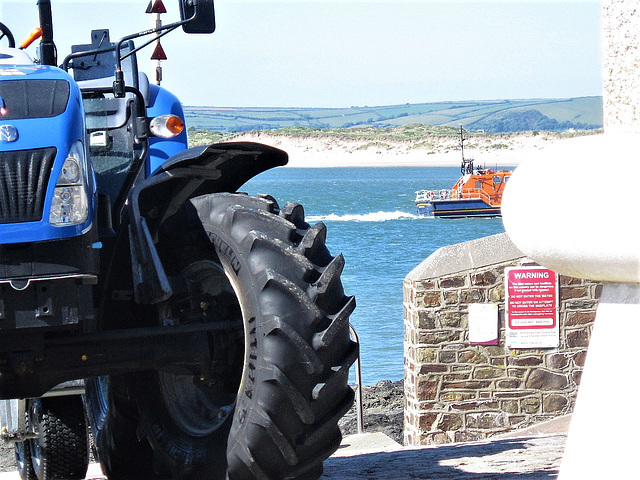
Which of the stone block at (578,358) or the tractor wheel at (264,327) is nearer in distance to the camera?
the tractor wheel at (264,327)

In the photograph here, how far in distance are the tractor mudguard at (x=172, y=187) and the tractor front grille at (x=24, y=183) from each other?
551 millimetres

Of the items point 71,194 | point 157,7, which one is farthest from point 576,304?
point 71,194

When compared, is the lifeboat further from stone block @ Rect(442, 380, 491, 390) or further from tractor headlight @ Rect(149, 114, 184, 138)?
tractor headlight @ Rect(149, 114, 184, 138)

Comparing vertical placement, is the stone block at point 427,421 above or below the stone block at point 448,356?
below

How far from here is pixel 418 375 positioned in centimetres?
964

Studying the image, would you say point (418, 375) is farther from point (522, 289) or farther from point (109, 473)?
point (109, 473)

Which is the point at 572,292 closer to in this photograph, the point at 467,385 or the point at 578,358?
the point at 578,358

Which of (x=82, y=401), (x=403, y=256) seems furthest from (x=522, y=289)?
(x=403, y=256)

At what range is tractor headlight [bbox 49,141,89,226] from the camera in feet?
13.3

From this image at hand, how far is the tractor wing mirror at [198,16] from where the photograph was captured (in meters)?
4.57

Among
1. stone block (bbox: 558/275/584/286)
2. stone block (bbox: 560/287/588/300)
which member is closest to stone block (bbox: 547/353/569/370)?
stone block (bbox: 560/287/588/300)

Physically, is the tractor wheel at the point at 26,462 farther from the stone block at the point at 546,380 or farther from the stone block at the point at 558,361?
the stone block at the point at 558,361

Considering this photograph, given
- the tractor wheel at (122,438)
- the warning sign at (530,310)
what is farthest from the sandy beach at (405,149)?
the tractor wheel at (122,438)

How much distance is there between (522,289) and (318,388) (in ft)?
19.2
